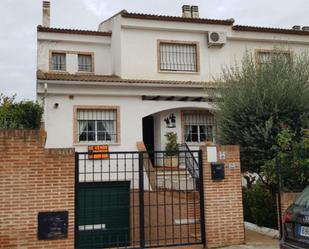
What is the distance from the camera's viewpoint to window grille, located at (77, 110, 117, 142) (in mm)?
16906

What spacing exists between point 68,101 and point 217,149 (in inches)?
339

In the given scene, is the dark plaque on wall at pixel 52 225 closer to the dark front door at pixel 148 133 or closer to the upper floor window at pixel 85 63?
the dark front door at pixel 148 133

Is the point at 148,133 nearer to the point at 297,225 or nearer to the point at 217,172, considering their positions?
the point at 217,172

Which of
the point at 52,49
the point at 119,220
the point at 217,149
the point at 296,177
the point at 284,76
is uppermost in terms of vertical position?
the point at 52,49

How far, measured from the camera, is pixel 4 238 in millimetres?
8109

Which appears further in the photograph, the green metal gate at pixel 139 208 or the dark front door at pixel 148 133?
the dark front door at pixel 148 133

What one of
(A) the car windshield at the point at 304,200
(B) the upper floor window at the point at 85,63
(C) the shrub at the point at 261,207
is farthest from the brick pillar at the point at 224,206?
(B) the upper floor window at the point at 85,63

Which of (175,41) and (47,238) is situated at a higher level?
(175,41)

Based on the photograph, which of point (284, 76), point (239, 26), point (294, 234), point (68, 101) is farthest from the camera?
point (239, 26)

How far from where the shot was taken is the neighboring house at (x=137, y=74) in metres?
16.6

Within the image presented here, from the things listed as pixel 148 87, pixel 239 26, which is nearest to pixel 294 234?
pixel 148 87

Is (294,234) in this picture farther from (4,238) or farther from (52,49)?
(52,49)

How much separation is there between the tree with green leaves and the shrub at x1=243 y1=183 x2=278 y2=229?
88 cm

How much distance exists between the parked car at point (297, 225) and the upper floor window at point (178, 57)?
42.5 ft
